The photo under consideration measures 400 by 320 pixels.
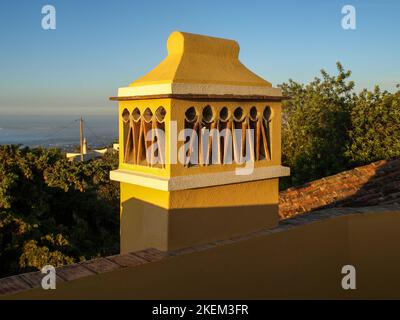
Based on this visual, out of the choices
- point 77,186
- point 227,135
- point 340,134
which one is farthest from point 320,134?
point 227,135

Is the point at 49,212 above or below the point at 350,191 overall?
below

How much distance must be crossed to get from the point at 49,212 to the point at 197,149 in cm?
950

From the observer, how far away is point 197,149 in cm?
409

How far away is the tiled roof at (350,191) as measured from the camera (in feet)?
24.3

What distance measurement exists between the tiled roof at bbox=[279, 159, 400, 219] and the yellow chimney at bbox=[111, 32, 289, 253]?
3.04 metres

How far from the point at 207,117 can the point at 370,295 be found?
111 inches

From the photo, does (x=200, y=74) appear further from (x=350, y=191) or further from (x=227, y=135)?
(x=350, y=191)

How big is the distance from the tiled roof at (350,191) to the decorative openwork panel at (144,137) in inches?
155

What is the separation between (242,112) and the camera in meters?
4.40

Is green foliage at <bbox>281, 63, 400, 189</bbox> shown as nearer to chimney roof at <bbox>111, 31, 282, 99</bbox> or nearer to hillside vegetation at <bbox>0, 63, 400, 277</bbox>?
hillside vegetation at <bbox>0, 63, 400, 277</bbox>

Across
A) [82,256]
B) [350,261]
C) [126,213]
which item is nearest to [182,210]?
[126,213]

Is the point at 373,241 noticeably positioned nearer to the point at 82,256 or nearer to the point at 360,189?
the point at 360,189

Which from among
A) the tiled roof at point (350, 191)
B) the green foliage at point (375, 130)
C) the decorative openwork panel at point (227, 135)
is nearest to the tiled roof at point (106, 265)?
the decorative openwork panel at point (227, 135)

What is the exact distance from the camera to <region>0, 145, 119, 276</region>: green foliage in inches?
424
